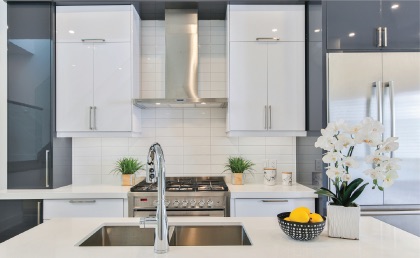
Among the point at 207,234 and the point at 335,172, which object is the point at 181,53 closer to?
the point at 207,234

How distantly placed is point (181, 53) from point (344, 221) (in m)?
2.31

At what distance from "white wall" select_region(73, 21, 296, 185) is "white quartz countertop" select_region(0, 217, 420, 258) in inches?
70.6

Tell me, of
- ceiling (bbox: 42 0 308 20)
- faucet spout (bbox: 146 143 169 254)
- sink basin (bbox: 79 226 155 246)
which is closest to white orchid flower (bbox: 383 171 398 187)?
faucet spout (bbox: 146 143 169 254)

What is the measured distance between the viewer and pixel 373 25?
2.81 m

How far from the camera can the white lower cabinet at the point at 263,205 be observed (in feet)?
9.31

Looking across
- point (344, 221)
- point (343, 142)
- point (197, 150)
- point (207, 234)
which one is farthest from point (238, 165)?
point (343, 142)

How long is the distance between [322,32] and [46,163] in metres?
2.69

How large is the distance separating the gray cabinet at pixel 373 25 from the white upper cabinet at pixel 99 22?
6.07 feet

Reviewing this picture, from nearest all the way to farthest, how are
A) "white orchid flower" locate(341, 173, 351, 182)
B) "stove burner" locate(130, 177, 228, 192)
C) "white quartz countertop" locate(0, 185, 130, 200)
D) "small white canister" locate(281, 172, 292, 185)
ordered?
"white orchid flower" locate(341, 173, 351, 182)
"white quartz countertop" locate(0, 185, 130, 200)
"stove burner" locate(130, 177, 228, 192)
"small white canister" locate(281, 172, 292, 185)

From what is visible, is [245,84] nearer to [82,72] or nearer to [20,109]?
[82,72]

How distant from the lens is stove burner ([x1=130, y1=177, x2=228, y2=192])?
115 inches

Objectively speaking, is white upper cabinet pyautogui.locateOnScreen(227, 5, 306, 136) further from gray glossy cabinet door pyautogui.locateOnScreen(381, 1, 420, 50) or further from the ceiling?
gray glossy cabinet door pyautogui.locateOnScreen(381, 1, 420, 50)

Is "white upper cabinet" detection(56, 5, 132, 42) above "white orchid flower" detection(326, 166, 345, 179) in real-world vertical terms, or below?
above

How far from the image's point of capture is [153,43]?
11.5 feet
